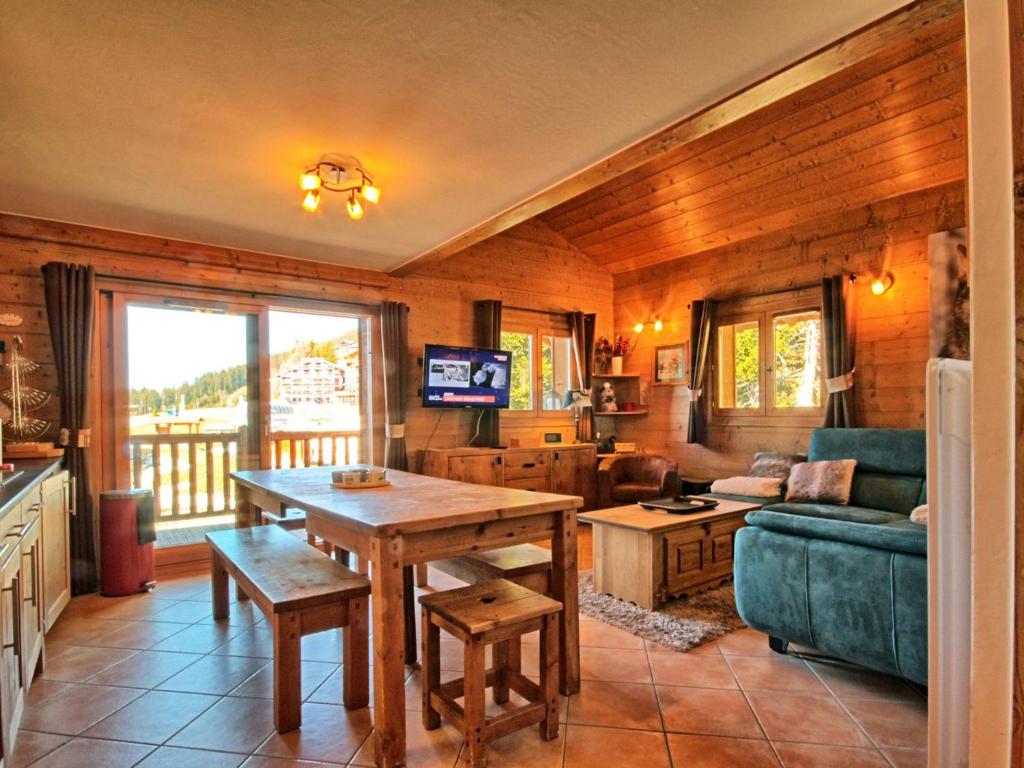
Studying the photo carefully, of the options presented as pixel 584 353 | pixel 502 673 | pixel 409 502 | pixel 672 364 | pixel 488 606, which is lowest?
pixel 502 673

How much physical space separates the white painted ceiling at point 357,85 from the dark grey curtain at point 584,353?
2.95 m

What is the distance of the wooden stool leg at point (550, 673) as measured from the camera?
1965mm

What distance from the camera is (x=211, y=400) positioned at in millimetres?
4418

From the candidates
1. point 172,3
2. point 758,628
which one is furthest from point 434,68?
point 758,628

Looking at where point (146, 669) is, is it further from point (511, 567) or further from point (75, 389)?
point (75, 389)

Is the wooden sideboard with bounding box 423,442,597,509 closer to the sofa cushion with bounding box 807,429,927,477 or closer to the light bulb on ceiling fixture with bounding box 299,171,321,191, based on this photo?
the sofa cushion with bounding box 807,429,927,477

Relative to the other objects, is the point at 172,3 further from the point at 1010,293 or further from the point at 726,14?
the point at 1010,293

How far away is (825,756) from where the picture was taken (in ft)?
6.02

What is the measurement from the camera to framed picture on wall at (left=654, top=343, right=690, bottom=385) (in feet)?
19.6

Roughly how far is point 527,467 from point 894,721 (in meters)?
3.66

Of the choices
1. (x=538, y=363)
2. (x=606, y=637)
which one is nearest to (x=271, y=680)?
(x=606, y=637)

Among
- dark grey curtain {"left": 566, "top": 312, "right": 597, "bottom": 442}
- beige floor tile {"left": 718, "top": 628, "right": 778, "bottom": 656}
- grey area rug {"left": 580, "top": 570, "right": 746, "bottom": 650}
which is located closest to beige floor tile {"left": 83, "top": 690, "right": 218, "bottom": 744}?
grey area rug {"left": 580, "top": 570, "right": 746, "bottom": 650}

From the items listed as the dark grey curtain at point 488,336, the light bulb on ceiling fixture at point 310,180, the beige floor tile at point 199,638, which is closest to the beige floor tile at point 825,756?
the beige floor tile at point 199,638

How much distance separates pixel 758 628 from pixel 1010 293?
210cm
